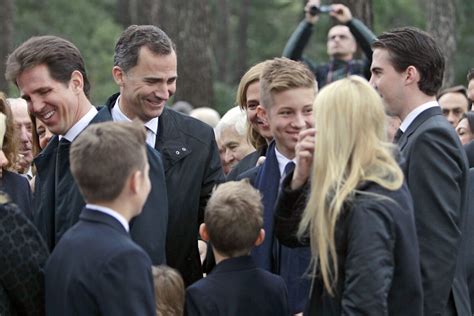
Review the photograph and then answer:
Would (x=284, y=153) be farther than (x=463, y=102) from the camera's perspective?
No

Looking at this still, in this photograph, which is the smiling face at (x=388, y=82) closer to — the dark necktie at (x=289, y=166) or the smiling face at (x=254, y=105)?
the dark necktie at (x=289, y=166)

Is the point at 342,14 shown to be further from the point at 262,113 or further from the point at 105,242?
the point at 105,242

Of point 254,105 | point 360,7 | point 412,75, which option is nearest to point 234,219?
point 412,75

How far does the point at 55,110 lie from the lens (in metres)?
5.51

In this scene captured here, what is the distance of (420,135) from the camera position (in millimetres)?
5301

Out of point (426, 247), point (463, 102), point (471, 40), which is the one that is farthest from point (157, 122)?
point (471, 40)

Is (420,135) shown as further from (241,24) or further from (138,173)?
(241,24)

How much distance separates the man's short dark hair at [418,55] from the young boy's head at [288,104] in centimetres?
48

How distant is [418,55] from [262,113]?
1.01 m

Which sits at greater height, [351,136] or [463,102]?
[351,136]

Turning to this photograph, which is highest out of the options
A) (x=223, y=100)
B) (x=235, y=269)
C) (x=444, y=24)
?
(x=235, y=269)

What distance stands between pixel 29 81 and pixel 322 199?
6.29 ft

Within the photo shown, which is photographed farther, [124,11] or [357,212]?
[124,11]

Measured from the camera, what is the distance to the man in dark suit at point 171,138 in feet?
20.0
